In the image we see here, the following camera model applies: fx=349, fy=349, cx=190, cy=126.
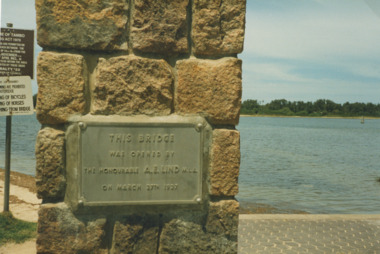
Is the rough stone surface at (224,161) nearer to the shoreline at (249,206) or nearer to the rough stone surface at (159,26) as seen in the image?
the rough stone surface at (159,26)

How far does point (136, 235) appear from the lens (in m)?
2.27

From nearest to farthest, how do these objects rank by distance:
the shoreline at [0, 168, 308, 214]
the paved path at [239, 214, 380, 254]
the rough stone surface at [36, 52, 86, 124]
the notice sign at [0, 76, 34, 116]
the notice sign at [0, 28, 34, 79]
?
1. the rough stone surface at [36, 52, 86, 124]
2. the paved path at [239, 214, 380, 254]
3. the notice sign at [0, 76, 34, 116]
4. the notice sign at [0, 28, 34, 79]
5. the shoreline at [0, 168, 308, 214]

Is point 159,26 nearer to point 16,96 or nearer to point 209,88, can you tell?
point 209,88

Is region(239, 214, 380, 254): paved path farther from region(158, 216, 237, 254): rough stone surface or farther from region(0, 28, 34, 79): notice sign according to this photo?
region(0, 28, 34, 79): notice sign

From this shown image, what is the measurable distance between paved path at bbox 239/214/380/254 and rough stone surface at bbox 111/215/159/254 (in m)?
2.81

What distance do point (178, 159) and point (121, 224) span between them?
0.56 metres

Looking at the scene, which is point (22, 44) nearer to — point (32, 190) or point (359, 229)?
point (32, 190)

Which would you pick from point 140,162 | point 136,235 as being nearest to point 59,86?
point 140,162

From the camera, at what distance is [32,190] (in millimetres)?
8445

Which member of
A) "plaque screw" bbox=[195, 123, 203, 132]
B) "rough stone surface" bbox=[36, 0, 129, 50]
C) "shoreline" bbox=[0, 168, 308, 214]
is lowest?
"shoreline" bbox=[0, 168, 308, 214]

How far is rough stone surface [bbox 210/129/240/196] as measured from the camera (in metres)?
2.32

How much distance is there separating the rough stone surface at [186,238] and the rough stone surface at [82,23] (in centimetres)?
123

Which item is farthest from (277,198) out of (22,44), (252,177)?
(22,44)

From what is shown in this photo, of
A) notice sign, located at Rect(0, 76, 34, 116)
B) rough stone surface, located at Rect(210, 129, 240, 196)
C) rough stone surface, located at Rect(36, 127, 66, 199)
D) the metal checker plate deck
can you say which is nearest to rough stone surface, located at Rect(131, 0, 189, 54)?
the metal checker plate deck
